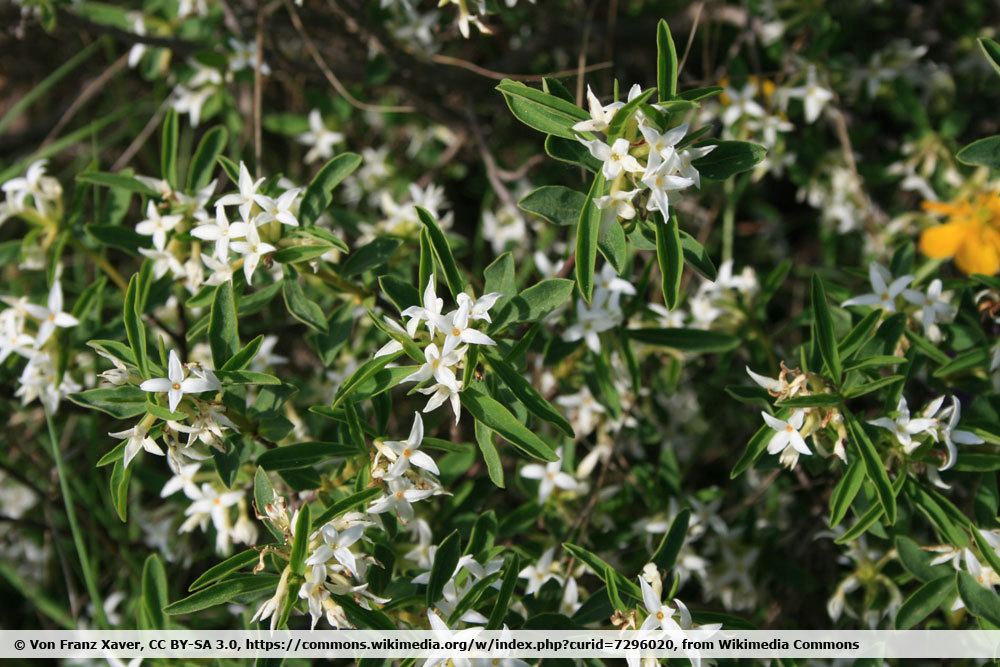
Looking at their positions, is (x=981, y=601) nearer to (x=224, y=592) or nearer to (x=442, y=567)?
(x=442, y=567)


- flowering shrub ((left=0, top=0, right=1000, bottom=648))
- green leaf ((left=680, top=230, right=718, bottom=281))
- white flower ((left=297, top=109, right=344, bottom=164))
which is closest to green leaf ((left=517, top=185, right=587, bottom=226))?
flowering shrub ((left=0, top=0, right=1000, bottom=648))

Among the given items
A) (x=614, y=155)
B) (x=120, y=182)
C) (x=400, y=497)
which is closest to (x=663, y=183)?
(x=614, y=155)

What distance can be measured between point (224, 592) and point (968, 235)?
109 inches

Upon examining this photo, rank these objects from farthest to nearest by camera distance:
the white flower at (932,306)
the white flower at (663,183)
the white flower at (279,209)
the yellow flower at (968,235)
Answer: the yellow flower at (968,235), the white flower at (932,306), the white flower at (279,209), the white flower at (663,183)

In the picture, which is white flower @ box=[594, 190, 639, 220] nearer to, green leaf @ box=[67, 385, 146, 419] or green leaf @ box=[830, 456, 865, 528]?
green leaf @ box=[830, 456, 865, 528]

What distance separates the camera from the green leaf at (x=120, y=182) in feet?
8.50

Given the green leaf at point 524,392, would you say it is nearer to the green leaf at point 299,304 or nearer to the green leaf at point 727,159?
the green leaf at point 299,304

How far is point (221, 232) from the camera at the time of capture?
2.27 m

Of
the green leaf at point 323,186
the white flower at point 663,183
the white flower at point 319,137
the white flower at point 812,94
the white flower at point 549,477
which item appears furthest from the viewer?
the white flower at point 319,137

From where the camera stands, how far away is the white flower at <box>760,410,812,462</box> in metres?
2.12

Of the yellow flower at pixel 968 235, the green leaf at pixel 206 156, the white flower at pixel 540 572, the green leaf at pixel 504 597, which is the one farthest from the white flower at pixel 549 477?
the yellow flower at pixel 968 235

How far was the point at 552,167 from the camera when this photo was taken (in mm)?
3807

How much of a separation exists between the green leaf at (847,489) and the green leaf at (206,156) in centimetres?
197

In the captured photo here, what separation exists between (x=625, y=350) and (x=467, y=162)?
173 centimetres
